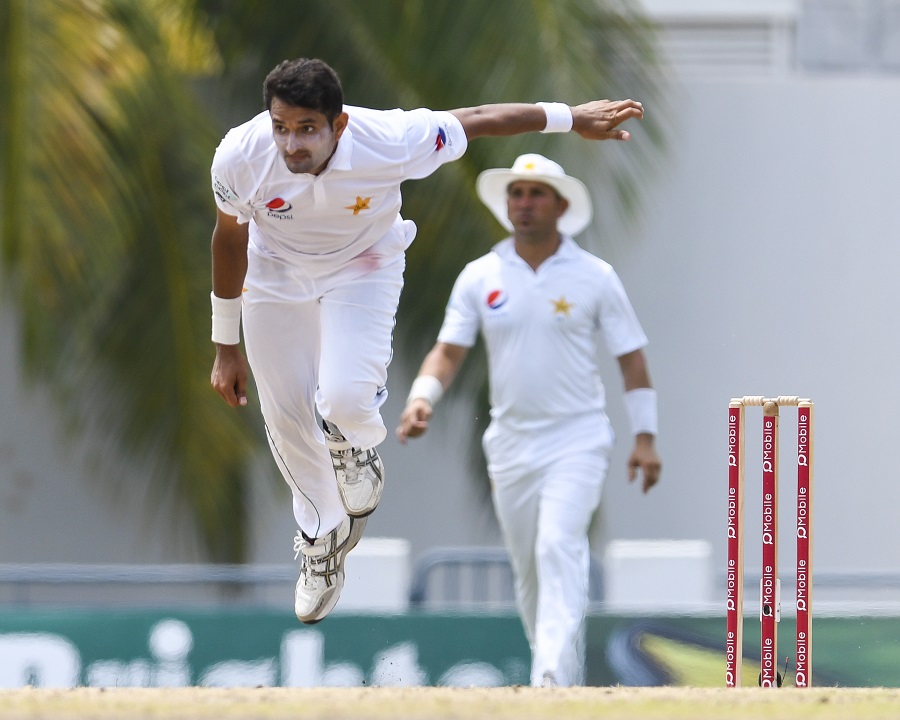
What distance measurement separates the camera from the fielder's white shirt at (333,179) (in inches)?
178

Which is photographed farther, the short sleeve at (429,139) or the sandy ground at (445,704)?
the short sleeve at (429,139)

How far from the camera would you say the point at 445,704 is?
3.92 metres

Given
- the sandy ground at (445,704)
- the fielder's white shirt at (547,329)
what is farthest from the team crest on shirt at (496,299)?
the sandy ground at (445,704)

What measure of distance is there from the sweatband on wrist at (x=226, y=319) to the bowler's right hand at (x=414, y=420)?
1098 millimetres

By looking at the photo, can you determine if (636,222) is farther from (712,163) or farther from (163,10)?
(163,10)

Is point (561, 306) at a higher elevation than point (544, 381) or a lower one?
higher

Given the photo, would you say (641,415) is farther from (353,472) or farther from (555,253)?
(353,472)

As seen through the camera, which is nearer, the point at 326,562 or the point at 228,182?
the point at 228,182

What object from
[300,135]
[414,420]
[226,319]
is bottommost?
[414,420]

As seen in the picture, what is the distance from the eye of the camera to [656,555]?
7168 mm

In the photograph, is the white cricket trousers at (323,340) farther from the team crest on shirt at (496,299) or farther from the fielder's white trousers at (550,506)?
the team crest on shirt at (496,299)

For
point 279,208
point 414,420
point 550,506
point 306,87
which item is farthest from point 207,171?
point 306,87

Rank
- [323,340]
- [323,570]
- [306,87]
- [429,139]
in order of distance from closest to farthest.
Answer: [306,87] → [429,139] → [323,340] → [323,570]

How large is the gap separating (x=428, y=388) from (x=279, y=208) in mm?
1972
